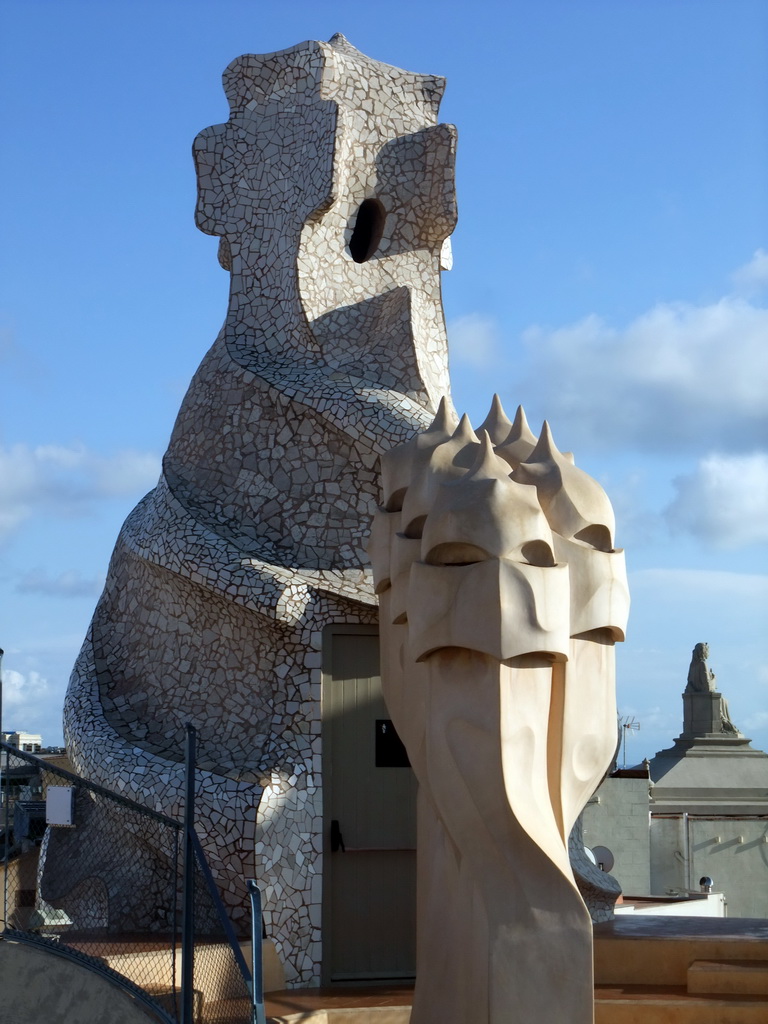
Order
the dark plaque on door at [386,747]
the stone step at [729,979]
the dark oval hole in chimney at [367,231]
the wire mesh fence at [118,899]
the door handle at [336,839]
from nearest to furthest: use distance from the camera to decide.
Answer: the wire mesh fence at [118,899] < the stone step at [729,979] < the door handle at [336,839] < the dark plaque on door at [386,747] < the dark oval hole in chimney at [367,231]

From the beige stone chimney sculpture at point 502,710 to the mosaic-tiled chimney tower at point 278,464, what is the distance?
1.67m

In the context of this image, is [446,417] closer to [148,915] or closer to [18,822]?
[148,915]

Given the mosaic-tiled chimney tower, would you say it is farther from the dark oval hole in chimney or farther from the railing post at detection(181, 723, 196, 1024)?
the railing post at detection(181, 723, 196, 1024)

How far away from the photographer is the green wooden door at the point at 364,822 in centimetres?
922

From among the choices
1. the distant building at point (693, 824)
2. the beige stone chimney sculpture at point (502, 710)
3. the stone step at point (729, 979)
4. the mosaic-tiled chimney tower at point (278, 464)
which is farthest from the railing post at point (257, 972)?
the distant building at point (693, 824)

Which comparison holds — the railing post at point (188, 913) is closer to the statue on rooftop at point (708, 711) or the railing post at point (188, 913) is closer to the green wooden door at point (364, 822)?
the green wooden door at point (364, 822)

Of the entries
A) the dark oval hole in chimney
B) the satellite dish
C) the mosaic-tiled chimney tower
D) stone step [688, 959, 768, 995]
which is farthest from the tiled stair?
the satellite dish

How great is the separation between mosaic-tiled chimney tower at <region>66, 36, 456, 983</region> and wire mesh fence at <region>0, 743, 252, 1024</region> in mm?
121

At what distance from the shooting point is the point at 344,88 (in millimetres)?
10820

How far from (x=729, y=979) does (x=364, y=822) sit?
265 cm

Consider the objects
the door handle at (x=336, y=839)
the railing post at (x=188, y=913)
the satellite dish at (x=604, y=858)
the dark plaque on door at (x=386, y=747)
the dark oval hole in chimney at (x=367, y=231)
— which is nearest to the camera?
the railing post at (x=188, y=913)

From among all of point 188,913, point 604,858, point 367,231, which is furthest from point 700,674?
point 188,913

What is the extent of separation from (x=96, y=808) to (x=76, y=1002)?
2.36m

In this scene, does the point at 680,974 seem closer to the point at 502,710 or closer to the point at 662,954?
the point at 662,954
